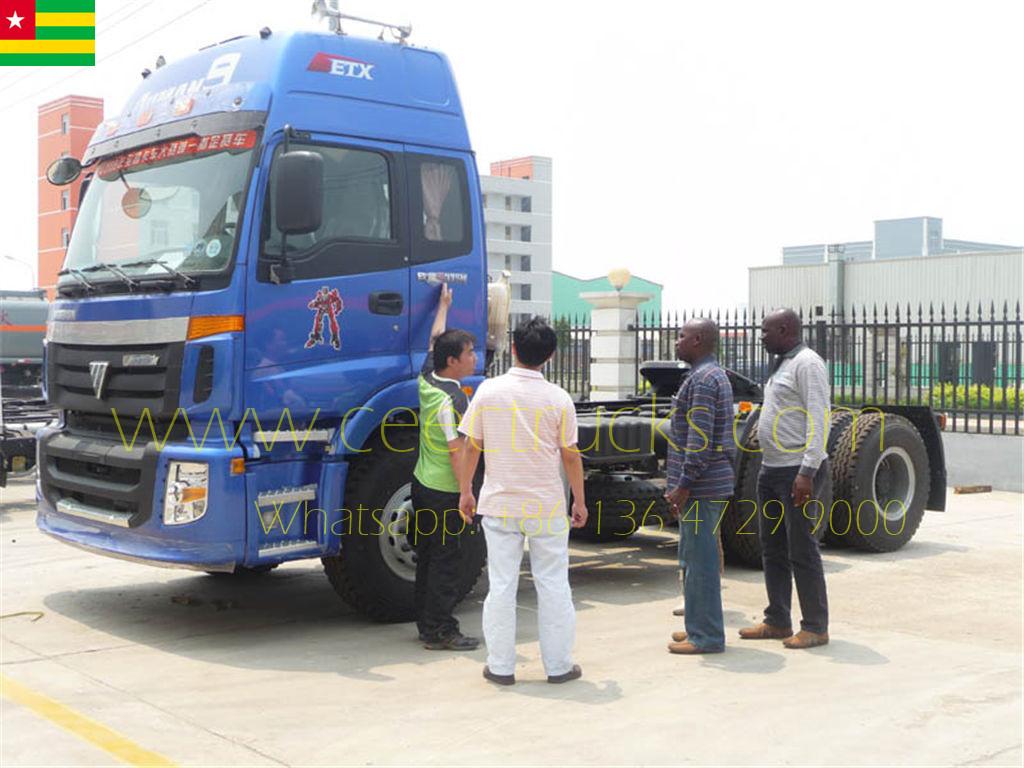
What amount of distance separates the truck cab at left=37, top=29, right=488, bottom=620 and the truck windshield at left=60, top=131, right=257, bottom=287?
0.05 ft

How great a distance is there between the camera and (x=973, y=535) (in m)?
11.2

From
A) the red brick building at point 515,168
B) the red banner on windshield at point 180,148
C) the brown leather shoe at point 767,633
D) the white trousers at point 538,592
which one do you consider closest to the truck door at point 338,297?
the red banner on windshield at point 180,148

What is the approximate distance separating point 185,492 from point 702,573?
2.88 meters

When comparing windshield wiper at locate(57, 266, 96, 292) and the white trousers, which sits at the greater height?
windshield wiper at locate(57, 266, 96, 292)

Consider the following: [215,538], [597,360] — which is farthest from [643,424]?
[597,360]

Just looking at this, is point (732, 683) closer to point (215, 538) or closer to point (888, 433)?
point (215, 538)

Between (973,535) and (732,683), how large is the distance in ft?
19.8

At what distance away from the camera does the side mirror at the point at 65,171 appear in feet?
26.5

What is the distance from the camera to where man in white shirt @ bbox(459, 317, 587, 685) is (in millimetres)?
6023

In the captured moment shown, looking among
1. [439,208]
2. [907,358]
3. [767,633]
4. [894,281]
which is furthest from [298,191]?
[894,281]

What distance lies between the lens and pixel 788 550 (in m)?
6.89

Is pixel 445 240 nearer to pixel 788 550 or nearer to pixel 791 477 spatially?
pixel 791 477

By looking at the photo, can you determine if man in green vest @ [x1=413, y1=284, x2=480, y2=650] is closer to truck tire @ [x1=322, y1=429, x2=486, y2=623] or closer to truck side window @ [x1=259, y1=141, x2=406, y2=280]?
truck tire @ [x1=322, y1=429, x2=486, y2=623]

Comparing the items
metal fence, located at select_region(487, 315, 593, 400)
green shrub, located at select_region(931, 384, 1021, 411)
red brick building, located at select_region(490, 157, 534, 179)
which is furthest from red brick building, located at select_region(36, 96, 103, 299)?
green shrub, located at select_region(931, 384, 1021, 411)
